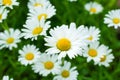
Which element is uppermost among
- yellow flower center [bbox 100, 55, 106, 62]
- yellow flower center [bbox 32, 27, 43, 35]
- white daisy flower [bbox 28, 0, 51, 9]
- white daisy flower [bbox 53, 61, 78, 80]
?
white daisy flower [bbox 28, 0, 51, 9]

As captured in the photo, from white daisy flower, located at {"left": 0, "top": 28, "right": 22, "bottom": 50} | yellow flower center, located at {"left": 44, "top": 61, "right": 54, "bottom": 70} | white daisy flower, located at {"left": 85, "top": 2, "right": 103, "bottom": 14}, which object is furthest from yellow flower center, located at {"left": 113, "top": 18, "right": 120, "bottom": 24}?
white daisy flower, located at {"left": 0, "top": 28, "right": 22, "bottom": 50}

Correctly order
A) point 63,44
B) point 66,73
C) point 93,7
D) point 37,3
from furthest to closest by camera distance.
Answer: point 93,7
point 37,3
point 66,73
point 63,44

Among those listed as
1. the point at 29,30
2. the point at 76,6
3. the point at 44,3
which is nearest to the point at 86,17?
the point at 76,6

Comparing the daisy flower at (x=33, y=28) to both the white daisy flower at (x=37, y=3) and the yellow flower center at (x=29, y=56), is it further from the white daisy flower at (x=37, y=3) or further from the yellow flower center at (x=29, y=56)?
the white daisy flower at (x=37, y=3)

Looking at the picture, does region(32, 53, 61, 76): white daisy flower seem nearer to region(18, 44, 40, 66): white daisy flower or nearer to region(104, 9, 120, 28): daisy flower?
region(18, 44, 40, 66): white daisy flower

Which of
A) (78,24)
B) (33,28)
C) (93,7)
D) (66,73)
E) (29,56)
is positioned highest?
(93,7)

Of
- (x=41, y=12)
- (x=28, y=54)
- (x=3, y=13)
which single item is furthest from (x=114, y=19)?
(x=3, y=13)

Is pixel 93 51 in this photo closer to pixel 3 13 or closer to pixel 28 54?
pixel 28 54
